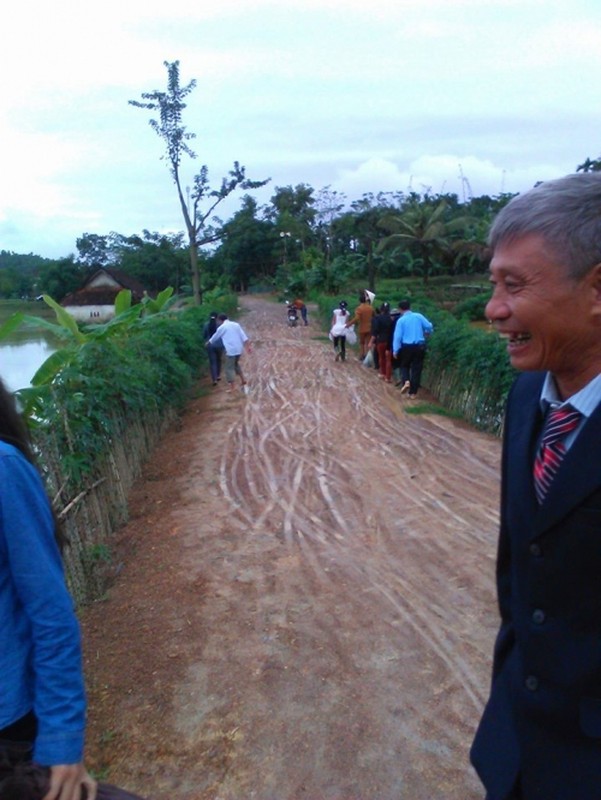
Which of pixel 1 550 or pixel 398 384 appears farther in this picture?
pixel 398 384

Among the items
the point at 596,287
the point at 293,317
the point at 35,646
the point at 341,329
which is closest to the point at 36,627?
the point at 35,646

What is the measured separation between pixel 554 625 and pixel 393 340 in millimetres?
11806

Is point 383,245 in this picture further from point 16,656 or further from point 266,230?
point 16,656

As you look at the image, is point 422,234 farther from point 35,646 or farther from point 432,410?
point 35,646

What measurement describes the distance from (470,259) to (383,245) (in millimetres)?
5352

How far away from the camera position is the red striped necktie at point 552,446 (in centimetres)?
138

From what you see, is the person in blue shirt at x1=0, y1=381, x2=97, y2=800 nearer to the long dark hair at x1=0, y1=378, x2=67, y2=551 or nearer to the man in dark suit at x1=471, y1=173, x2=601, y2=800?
the long dark hair at x1=0, y1=378, x2=67, y2=551

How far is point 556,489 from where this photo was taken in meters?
1.29

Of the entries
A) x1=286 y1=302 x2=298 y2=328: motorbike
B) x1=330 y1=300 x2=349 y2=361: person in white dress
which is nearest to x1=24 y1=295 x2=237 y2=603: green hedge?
x1=330 y1=300 x2=349 y2=361: person in white dress

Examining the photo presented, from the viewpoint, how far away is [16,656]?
5.41 feet

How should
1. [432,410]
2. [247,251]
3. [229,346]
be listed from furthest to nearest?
1. [247,251]
2. [229,346]
3. [432,410]

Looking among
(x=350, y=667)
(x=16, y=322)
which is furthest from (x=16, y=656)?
(x=16, y=322)

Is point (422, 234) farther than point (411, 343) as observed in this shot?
Yes

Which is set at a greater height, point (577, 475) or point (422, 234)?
point (422, 234)
